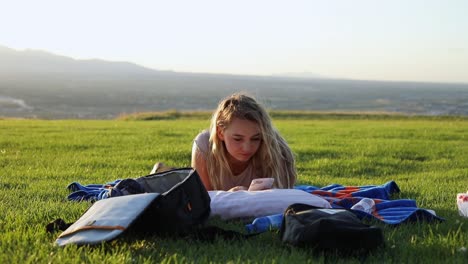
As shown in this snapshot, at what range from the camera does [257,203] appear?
487 centimetres

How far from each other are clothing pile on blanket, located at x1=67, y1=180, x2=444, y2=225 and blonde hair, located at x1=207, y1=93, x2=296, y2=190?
427mm

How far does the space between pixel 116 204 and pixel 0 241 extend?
81cm

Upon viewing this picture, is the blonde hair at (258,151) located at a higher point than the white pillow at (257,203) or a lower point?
higher

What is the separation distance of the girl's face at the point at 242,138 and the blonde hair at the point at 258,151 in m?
0.04

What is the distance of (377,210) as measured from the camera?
5230mm

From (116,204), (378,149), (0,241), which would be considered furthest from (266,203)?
(378,149)

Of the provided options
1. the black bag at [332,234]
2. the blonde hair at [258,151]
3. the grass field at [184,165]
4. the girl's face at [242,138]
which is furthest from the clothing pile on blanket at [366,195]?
the black bag at [332,234]

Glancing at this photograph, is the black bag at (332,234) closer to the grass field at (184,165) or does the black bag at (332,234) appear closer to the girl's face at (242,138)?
the grass field at (184,165)

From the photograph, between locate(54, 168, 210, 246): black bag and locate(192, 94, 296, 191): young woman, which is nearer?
locate(54, 168, 210, 246): black bag

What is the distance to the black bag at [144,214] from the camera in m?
3.62

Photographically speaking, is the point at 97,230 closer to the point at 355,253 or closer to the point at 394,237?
the point at 355,253

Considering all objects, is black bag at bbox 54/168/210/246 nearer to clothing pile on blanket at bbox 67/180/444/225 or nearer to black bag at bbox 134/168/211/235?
black bag at bbox 134/168/211/235

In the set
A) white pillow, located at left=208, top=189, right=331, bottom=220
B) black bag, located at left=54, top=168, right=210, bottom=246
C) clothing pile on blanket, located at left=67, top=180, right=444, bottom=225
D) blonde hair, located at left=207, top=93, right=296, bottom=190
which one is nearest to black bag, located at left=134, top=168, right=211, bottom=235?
black bag, located at left=54, top=168, right=210, bottom=246

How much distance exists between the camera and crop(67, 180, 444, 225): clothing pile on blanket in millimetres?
4746
